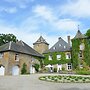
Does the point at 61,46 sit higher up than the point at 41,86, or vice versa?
the point at 61,46

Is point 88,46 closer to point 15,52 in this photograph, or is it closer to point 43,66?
point 43,66

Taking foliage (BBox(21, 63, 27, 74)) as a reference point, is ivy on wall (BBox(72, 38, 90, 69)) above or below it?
above

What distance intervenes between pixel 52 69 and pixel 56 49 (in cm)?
609

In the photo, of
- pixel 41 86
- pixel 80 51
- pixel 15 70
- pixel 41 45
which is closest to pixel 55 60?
pixel 80 51

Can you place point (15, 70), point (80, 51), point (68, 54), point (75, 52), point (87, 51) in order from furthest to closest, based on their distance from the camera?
point (68, 54) → point (75, 52) → point (80, 51) → point (87, 51) → point (15, 70)

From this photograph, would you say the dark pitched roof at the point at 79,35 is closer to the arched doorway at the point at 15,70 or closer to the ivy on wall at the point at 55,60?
the ivy on wall at the point at 55,60

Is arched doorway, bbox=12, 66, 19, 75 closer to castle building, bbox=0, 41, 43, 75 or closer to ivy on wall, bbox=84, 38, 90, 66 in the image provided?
castle building, bbox=0, 41, 43, 75

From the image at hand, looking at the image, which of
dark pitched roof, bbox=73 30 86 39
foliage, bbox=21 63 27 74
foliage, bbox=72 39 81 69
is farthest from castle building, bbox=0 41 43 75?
dark pitched roof, bbox=73 30 86 39

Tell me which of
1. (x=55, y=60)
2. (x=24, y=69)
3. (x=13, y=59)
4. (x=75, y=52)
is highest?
(x=75, y=52)

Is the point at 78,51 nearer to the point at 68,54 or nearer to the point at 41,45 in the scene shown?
the point at 68,54

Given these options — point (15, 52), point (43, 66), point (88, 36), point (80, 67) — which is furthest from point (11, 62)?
point (88, 36)

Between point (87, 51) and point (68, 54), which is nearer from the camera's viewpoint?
point (87, 51)

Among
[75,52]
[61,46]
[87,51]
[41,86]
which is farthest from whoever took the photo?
[61,46]

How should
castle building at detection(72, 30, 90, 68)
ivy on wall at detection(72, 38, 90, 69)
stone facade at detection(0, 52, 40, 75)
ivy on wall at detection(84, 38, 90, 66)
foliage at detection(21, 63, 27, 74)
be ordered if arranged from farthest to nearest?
1. castle building at detection(72, 30, 90, 68)
2. ivy on wall at detection(72, 38, 90, 69)
3. ivy on wall at detection(84, 38, 90, 66)
4. foliage at detection(21, 63, 27, 74)
5. stone facade at detection(0, 52, 40, 75)
